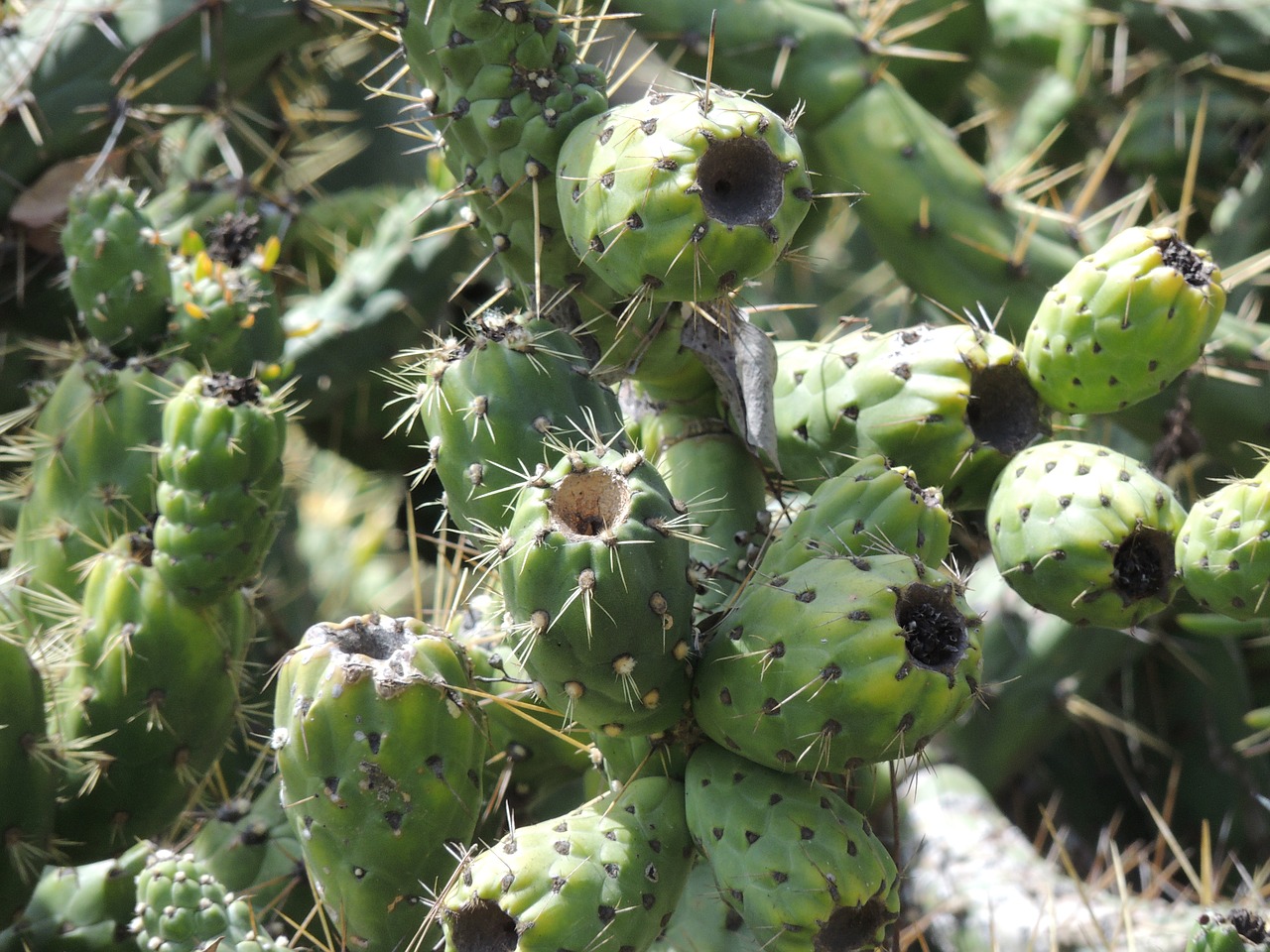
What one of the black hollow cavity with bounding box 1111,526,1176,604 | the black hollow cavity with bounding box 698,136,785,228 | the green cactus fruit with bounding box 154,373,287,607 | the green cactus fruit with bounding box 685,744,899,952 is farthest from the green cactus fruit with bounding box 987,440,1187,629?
the green cactus fruit with bounding box 154,373,287,607

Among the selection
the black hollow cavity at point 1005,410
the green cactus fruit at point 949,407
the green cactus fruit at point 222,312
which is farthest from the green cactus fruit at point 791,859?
the green cactus fruit at point 222,312

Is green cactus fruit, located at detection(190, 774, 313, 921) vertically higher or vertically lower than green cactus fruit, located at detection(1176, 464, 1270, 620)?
lower

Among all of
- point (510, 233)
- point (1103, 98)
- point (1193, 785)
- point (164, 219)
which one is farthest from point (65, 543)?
point (1103, 98)

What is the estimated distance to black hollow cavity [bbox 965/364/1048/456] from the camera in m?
1.85

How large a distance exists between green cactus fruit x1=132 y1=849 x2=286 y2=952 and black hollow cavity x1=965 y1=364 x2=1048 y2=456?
1.23 meters

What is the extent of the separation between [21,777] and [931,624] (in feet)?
4.29

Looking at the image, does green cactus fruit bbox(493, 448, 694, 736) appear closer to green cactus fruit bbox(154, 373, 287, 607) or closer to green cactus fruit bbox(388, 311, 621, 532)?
green cactus fruit bbox(388, 311, 621, 532)

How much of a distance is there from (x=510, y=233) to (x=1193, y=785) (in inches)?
101

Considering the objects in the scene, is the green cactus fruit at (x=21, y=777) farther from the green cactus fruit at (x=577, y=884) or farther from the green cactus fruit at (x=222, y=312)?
the green cactus fruit at (x=577, y=884)

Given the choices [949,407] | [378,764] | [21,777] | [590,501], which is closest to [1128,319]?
[949,407]

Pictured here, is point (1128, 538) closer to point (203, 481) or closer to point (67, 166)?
point (203, 481)

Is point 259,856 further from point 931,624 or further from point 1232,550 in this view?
point 1232,550

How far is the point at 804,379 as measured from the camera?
188 cm

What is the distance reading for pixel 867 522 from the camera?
1508 millimetres
